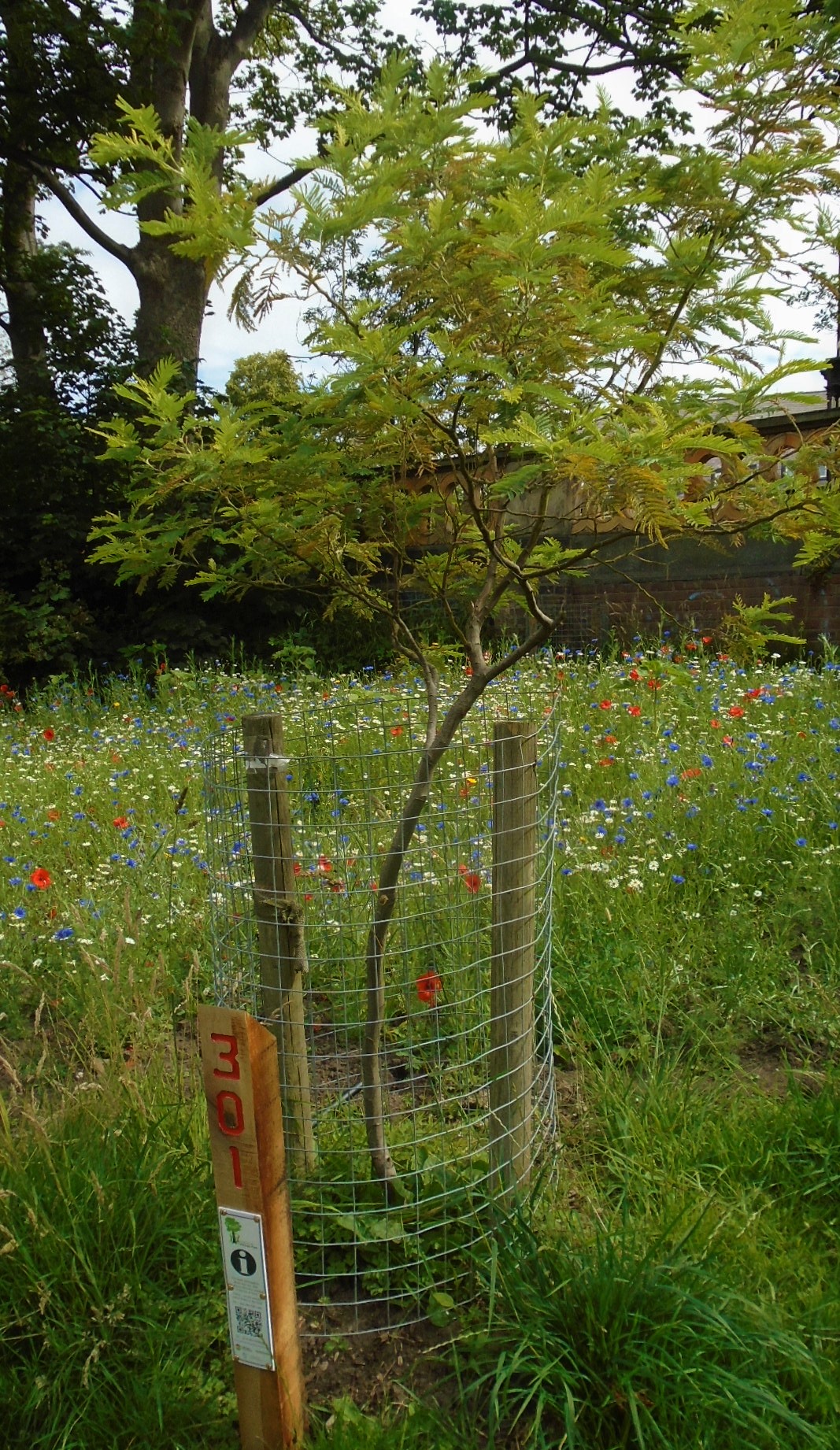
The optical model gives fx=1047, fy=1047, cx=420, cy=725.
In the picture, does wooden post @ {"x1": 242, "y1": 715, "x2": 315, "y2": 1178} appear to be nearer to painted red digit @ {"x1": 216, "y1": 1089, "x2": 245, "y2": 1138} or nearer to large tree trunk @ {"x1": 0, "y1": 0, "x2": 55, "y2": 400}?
painted red digit @ {"x1": 216, "y1": 1089, "x2": 245, "y2": 1138}

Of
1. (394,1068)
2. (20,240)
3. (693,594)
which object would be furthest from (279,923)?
(20,240)

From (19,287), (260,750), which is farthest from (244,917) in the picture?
(19,287)

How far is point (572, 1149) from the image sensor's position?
8.27 ft

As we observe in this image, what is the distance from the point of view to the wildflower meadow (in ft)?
6.01

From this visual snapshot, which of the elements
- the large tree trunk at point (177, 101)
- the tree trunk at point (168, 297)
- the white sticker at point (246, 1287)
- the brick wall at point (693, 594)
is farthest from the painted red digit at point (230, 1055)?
the tree trunk at point (168, 297)

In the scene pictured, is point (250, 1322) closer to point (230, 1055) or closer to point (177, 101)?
point (230, 1055)

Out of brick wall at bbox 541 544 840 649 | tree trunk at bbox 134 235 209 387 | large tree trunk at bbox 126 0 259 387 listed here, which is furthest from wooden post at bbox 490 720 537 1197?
tree trunk at bbox 134 235 209 387

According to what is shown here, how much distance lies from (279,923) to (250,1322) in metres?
0.74

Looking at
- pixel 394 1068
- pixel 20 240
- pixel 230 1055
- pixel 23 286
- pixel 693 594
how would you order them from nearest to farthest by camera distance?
pixel 230 1055
pixel 394 1068
pixel 693 594
pixel 23 286
pixel 20 240

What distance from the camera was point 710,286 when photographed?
2168 millimetres

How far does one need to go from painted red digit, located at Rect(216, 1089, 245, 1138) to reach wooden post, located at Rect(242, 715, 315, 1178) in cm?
51

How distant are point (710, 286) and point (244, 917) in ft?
5.64

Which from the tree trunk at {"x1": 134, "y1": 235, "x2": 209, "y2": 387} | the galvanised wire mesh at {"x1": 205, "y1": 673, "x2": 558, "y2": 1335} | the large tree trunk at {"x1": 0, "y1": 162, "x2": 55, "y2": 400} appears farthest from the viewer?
the tree trunk at {"x1": 134, "y1": 235, "x2": 209, "y2": 387}

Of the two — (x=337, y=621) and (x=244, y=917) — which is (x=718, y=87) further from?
(x=337, y=621)
